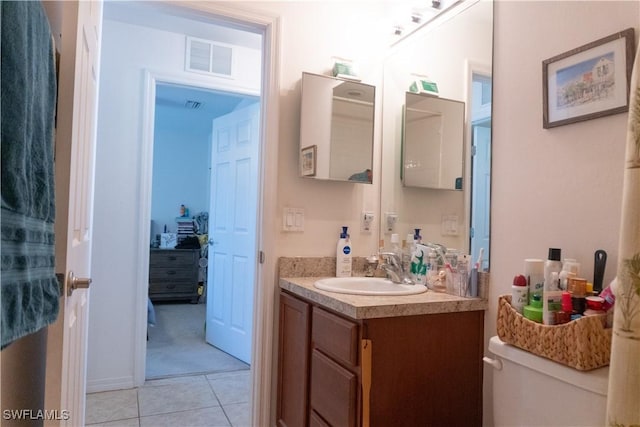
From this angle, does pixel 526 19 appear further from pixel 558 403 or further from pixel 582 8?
pixel 558 403

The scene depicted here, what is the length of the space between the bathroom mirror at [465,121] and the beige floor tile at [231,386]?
1.35 m

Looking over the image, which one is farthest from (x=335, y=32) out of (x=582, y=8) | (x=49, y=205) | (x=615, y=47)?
(x=49, y=205)

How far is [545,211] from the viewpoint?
1.29 m

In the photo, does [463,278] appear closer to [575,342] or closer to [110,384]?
[575,342]

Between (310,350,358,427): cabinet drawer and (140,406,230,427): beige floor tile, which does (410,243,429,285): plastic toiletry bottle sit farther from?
(140,406,230,427): beige floor tile

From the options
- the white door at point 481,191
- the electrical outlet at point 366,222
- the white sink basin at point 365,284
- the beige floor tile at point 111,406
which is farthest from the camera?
the beige floor tile at point 111,406

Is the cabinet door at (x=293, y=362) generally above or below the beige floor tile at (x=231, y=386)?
above

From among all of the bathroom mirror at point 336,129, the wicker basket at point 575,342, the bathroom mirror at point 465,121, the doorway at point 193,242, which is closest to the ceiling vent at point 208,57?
the doorway at point 193,242

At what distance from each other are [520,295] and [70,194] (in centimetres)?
128

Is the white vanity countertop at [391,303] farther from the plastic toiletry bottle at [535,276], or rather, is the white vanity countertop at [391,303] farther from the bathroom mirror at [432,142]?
the bathroom mirror at [432,142]

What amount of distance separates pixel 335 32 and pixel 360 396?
1684 mm

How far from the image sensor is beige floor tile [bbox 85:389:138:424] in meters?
2.21

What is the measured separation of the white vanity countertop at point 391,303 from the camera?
130cm

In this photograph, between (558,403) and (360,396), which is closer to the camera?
(558,403)
